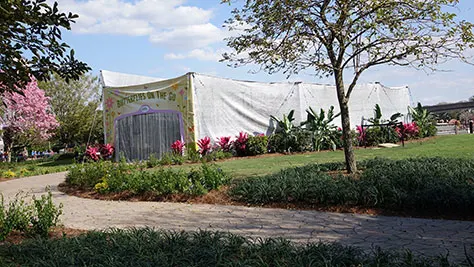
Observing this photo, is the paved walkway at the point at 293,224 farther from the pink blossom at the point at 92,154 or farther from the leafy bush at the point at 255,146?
the pink blossom at the point at 92,154

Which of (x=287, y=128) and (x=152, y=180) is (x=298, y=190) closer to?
(x=152, y=180)

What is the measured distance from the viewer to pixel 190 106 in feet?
55.5

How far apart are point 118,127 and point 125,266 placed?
16.7 m

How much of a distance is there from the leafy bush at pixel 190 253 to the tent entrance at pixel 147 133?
1288cm

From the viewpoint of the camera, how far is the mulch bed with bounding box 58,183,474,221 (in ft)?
18.3

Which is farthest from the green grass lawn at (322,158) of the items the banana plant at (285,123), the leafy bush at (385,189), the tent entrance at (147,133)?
the banana plant at (285,123)

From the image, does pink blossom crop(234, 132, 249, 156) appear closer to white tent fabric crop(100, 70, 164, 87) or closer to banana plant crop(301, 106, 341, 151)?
banana plant crop(301, 106, 341, 151)

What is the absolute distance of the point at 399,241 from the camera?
452cm

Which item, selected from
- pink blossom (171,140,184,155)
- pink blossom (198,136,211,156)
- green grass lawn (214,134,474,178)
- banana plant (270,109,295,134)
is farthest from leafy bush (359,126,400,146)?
pink blossom (171,140,184,155)

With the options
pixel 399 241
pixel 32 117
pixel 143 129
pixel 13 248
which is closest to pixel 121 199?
pixel 13 248

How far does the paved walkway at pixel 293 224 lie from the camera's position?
449cm


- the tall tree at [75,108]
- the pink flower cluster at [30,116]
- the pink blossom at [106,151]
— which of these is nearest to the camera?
the pink blossom at [106,151]

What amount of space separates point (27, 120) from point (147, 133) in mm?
9744

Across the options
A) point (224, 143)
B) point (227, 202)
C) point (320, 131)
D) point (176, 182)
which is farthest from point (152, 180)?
point (320, 131)
